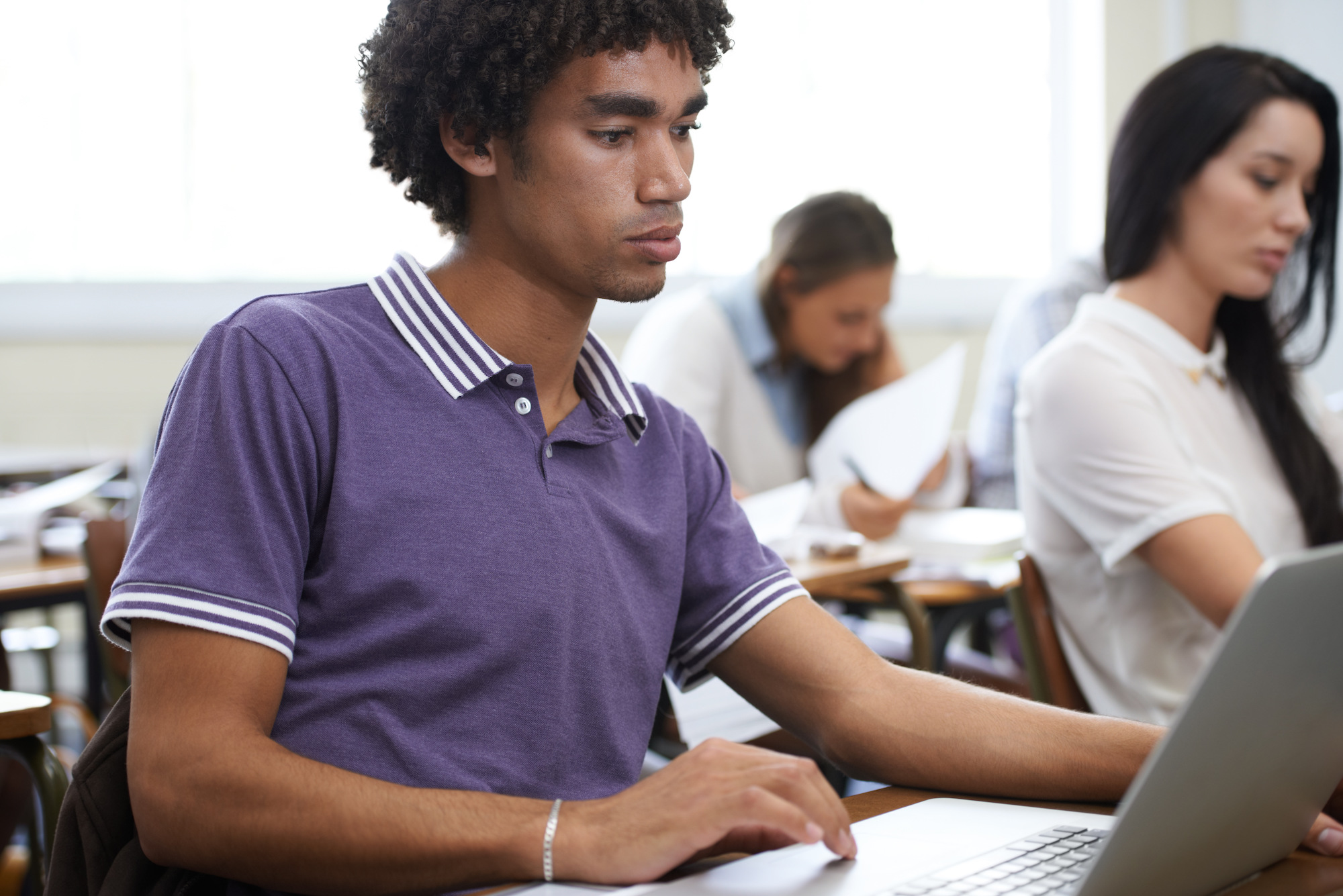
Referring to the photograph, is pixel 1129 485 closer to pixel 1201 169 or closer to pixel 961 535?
pixel 1201 169

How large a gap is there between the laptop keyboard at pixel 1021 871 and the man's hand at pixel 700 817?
0.07m

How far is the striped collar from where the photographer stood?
0.98 metres

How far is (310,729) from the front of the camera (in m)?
0.88

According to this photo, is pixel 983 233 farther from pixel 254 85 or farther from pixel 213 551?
pixel 213 551

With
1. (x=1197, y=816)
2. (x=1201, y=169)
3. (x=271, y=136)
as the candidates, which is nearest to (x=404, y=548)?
(x=1197, y=816)

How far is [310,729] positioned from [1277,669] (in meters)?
0.64

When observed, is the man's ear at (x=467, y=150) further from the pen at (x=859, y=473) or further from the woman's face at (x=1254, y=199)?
the pen at (x=859, y=473)

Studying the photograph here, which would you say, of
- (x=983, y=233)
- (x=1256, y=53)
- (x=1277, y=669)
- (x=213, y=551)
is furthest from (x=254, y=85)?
(x=1277, y=669)

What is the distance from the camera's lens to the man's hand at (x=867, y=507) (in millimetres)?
2402

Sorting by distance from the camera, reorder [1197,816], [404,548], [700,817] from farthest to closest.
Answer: [404,548]
[700,817]
[1197,816]

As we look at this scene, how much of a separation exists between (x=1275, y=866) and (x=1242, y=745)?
0.68ft

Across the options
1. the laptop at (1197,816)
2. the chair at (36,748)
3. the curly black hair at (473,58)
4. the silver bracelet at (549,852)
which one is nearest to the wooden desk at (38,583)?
the chair at (36,748)

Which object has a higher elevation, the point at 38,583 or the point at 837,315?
the point at 837,315

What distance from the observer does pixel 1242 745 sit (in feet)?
2.08
